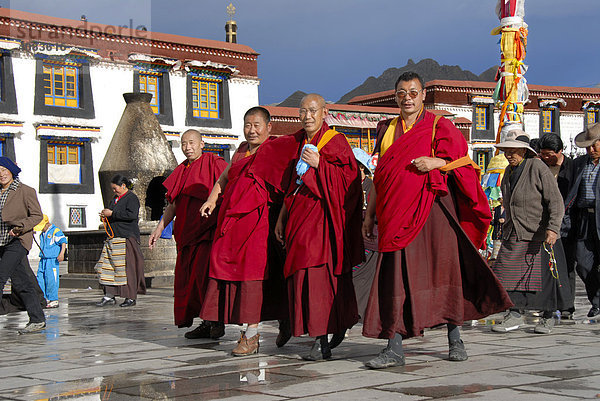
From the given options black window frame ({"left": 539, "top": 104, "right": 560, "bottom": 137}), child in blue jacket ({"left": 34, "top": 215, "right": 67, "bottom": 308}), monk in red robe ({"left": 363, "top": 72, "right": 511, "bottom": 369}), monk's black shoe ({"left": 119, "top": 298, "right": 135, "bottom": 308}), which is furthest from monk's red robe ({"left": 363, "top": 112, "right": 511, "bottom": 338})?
black window frame ({"left": 539, "top": 104, "right": 560, "bottom": 137})

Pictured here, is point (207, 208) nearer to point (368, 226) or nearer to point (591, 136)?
point (368, 226)

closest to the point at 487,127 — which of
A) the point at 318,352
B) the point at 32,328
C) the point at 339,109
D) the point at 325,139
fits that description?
the point at 339,109

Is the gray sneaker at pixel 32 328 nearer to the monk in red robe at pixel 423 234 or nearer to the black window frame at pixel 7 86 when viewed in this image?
the monk in red robe at pixel 423 234

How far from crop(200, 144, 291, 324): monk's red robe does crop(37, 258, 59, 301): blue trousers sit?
5165 millimetres

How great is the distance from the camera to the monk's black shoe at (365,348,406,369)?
4.68m

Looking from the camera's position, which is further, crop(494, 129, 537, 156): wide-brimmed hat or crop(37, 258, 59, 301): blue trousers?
crop(37, 258, 59, 301): blue trousers

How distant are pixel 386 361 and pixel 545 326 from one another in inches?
91.1

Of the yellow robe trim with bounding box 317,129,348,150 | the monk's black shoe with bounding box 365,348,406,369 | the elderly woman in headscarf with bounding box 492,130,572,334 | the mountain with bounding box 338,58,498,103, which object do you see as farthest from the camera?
the mountain with bounding box 338,58,498,103

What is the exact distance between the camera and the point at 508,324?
6555 mm

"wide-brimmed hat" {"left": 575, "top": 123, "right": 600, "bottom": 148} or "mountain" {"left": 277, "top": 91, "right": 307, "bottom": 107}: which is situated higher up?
"mountain" {"left": 277, "top": 91, "right": 307, "bottom": 107}

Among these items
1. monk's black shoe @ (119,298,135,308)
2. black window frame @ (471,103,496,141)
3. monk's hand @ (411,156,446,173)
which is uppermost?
black window frame @ (471,103,496,141)

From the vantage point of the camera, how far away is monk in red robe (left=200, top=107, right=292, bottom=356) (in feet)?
17.9

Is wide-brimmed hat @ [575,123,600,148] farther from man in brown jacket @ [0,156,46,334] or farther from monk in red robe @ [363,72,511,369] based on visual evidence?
man in brown jacket @ [0,156,46,334]

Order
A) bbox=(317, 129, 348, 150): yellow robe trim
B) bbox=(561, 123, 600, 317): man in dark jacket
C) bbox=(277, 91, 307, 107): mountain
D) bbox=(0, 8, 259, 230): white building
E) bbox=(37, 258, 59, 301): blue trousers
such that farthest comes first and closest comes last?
bbox=(277, 91, 307, 107): mountain → bbox=(0, 8, 259, 230): white building → bbox=(37, 258, 59, 301): blue trousers → bbox=(561, 123, 600, 317): man in dark jacket → bbox=(317, 129, 348, 150): yellow robe trim
